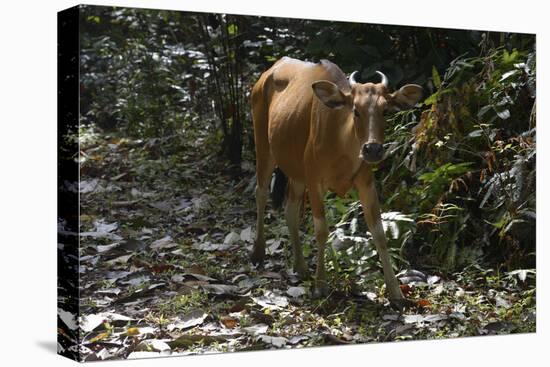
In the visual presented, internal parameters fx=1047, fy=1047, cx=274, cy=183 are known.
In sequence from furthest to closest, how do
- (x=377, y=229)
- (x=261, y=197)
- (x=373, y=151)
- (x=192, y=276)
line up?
1. (x=377, y=229)
2. (x=261, y=197)
3. (x=373, y=151)
4. (x=192, y=276)

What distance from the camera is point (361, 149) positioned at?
709 cm

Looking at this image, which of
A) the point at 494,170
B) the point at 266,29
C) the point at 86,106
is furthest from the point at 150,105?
the point at 494,170

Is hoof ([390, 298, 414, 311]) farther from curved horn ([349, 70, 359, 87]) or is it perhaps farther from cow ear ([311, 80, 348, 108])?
curved horn ([349, 70, 359, 87])

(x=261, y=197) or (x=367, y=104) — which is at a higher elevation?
(x=367, y=104)

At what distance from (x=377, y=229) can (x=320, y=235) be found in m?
0.44

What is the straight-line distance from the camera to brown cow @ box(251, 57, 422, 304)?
712 centimetres

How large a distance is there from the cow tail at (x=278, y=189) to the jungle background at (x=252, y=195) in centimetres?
11

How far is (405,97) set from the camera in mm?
Answer: 7340

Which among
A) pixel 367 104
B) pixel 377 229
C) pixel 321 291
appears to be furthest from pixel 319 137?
pixel 321 291

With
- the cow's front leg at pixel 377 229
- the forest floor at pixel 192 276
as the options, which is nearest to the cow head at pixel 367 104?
the cow's front leg at pixel 377 229

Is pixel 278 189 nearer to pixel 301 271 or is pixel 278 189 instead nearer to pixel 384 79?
pixel 301 271

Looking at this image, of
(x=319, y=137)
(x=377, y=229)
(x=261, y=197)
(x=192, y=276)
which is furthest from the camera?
(x=377, y=229)

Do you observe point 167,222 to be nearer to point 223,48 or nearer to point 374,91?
point 223,48

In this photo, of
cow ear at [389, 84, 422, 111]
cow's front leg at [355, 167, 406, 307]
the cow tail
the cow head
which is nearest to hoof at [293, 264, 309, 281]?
the cow tail
